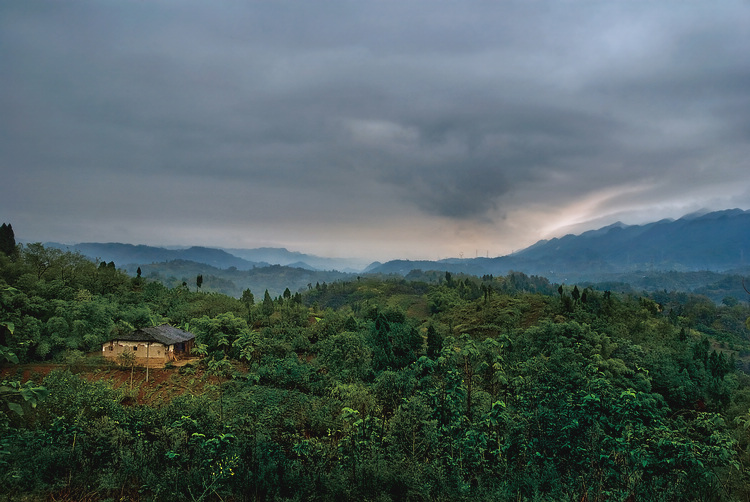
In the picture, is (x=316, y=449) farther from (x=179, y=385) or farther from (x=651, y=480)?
(x=179, y=385)

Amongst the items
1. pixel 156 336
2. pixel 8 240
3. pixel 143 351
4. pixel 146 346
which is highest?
pixel 8 240

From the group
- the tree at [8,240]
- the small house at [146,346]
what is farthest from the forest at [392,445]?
the tree at [8,240]

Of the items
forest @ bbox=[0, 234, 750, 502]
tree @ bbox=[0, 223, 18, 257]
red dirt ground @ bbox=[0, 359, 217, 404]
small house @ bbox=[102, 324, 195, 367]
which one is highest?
tree @ bbox=[0, 223, 18, 257]

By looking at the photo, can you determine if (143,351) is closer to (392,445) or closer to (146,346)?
(146,346)

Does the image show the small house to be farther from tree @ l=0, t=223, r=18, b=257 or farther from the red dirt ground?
tree @ l=0, t=223, r=18, b=257

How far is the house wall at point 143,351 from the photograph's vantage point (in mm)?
22766

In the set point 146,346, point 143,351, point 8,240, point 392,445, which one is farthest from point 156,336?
point 8,240

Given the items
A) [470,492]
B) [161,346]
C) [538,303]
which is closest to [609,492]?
[470,492]

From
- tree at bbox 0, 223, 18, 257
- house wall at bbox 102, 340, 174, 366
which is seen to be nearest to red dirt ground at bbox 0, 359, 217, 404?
house wall at bbox 102, 340, 174, 366

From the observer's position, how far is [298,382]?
1791cm

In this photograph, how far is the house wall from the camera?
2277 cm

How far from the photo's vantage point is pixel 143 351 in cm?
2298

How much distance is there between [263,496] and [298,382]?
11955 millimetres

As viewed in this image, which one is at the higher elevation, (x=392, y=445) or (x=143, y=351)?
(x=392, y=445)
